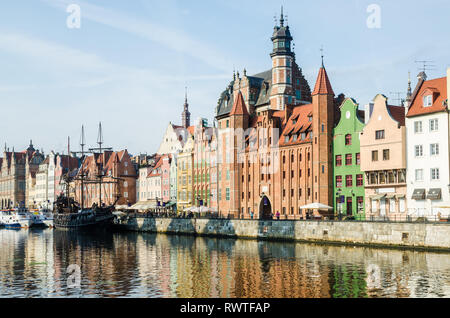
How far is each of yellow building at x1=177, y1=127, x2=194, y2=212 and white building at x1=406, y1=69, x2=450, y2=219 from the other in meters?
58.9

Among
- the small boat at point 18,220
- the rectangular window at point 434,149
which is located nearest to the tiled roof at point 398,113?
the rectangular window at point 434,149

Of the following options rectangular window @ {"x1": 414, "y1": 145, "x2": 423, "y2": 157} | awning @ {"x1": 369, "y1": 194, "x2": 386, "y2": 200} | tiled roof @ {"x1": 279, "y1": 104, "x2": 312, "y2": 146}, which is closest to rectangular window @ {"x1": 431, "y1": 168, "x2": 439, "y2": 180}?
rectangular window @ {"x1": 414, "y1": 145, "x2": 423, "y2": 157}

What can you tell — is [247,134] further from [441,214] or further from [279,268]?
[279,268]

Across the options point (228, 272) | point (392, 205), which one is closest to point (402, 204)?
point (392, 205)

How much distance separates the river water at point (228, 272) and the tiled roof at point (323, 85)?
967 inches

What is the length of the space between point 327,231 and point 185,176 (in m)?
59.4

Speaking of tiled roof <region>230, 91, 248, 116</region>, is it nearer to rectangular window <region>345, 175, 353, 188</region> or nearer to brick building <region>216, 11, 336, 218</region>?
brick building <region>216, 11, 336, 218</region>

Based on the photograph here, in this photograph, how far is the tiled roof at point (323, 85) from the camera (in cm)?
8872

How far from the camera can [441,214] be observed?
70.6 metres

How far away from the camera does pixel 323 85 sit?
89000mm

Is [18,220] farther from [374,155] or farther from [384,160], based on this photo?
[384,160]

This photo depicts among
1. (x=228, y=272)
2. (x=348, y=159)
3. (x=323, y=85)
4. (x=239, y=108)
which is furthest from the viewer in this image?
(x=239, y=108)

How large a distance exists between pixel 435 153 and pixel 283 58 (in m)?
46.3
